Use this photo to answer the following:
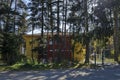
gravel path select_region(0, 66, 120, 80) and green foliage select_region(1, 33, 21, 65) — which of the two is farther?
green foliage select_region(1, 33, 21, 65)

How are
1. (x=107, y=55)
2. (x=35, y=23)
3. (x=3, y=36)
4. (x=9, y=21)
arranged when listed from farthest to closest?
(x=107, y=55) < (x=35, y=23) < (x=9, y=21) < (x=3, y=36)

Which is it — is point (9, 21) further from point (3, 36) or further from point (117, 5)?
point (117, 5)

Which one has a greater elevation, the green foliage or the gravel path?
the green foliage

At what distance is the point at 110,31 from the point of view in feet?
→ 130

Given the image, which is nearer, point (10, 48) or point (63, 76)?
point (63, 76)

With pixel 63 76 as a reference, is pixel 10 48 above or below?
above

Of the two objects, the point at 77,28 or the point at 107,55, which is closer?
the point at 77,28

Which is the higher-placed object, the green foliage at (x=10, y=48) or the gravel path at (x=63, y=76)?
Answer: the green foliage at (x=10, y=48)

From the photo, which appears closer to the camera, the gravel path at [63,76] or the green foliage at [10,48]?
the gravel path at [63,76]

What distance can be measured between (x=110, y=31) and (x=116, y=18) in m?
1.77

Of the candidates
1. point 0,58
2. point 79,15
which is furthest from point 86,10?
point 0,58

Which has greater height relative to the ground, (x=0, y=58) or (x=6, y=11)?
(x=6, y=11)

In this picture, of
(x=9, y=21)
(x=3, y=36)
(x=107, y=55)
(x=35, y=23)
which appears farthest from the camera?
(x=107, y=55)

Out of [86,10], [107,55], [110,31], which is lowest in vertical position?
[107,55]
